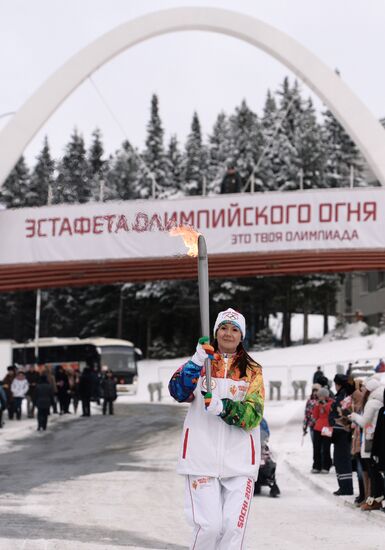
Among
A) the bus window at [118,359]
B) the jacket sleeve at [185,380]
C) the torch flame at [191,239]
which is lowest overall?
the bus window at [118,359]

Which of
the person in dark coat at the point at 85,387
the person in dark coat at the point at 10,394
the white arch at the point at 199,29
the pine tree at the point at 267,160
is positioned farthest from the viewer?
the pine tree at the point at 267,160

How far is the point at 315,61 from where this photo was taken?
105 ft

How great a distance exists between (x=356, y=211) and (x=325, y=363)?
97.8 ft

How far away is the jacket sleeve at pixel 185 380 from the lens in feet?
20.8

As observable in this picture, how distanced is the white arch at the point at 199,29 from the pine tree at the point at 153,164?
2142 inches

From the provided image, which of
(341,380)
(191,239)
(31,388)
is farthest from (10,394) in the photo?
(191,239)

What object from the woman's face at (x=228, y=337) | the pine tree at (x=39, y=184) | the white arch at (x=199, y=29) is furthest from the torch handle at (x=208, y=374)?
the pine tree at (x=39, y=184)

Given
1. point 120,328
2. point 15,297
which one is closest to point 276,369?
point 120,328

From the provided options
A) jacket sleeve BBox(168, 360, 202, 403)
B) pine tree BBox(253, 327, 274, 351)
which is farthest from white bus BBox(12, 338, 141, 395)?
jacket sleeve BBox(168, 360, 202, 403)

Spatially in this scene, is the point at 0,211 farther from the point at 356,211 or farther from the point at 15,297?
the point at 15,297

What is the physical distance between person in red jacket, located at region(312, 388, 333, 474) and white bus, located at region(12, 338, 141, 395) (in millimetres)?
38138

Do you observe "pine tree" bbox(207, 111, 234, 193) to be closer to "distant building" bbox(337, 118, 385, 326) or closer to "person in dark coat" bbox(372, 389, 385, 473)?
"distant building" bbox(337, 118, 385, 326)

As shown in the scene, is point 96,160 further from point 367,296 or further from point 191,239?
point 191,239

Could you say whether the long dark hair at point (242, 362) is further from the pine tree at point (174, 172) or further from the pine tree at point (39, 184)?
the pine tree at point (39, 184)
